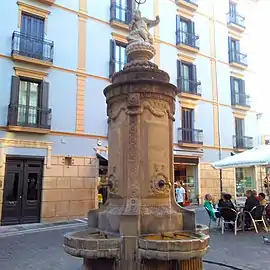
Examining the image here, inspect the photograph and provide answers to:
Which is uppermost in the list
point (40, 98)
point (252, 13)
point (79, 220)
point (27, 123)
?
point (252, 13)

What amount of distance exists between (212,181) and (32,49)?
41.2ft

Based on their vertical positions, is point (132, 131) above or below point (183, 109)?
below

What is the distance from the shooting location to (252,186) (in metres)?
22.4

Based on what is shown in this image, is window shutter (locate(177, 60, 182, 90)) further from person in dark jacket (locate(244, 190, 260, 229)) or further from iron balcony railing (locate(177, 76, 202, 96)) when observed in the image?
person in dark jacket (locate(244, 190, 260, 229))

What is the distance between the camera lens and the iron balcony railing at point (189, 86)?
61.5ft

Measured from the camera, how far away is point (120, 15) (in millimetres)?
16969

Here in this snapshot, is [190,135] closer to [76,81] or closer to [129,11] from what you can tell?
[76,81]

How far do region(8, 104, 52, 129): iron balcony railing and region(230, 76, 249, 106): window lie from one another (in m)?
13.2

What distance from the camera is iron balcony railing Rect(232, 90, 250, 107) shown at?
855 inches

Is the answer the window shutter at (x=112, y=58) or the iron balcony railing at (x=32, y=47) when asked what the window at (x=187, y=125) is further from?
the iron balcony railing at (x=32, y=47)

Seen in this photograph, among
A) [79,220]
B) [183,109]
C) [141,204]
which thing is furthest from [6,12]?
[141,204]

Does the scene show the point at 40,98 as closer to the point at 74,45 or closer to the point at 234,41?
the point at 74,45

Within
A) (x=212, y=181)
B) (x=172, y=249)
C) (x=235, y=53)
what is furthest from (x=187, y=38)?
(x=172, y=249)

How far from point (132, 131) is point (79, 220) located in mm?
9277
